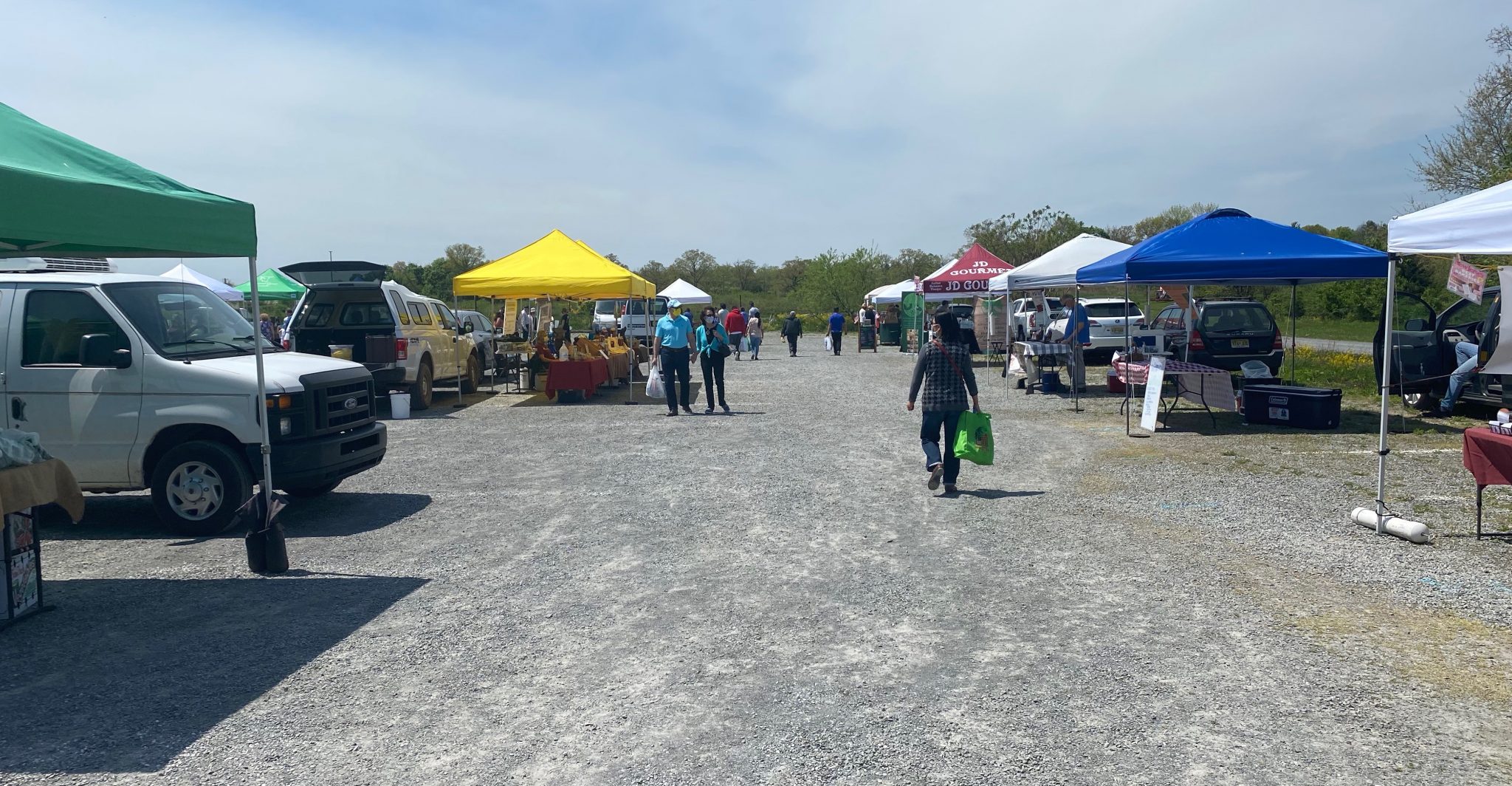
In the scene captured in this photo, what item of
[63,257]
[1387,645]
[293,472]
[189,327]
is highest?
[63,257]

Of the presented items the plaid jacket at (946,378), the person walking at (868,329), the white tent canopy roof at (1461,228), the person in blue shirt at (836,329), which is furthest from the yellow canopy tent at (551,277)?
the person walking at (868,329)

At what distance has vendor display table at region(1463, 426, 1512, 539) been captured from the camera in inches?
280

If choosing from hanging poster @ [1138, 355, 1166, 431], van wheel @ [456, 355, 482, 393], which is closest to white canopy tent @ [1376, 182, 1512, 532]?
hanging poster @ [1138, 355, 1166, 431]

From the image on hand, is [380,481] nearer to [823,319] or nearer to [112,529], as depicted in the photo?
[112,529]

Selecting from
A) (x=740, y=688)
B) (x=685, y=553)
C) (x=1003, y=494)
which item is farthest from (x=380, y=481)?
(x=740, y=688)

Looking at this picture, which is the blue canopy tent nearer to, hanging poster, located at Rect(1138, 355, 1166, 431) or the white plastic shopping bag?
hanging poster, located at Rect(1138, 355, 1166, 431)

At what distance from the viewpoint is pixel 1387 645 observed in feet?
17.1

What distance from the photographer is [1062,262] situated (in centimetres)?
1856

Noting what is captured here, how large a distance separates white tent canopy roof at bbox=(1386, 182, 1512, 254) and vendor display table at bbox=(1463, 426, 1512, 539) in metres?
1.33

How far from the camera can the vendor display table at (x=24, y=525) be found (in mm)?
5641

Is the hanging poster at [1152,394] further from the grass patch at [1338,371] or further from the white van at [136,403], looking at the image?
the white van at [136,403]

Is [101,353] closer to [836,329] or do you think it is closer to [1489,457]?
[1489,457]

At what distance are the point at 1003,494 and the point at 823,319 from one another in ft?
180

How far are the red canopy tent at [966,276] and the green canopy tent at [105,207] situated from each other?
782 inches
